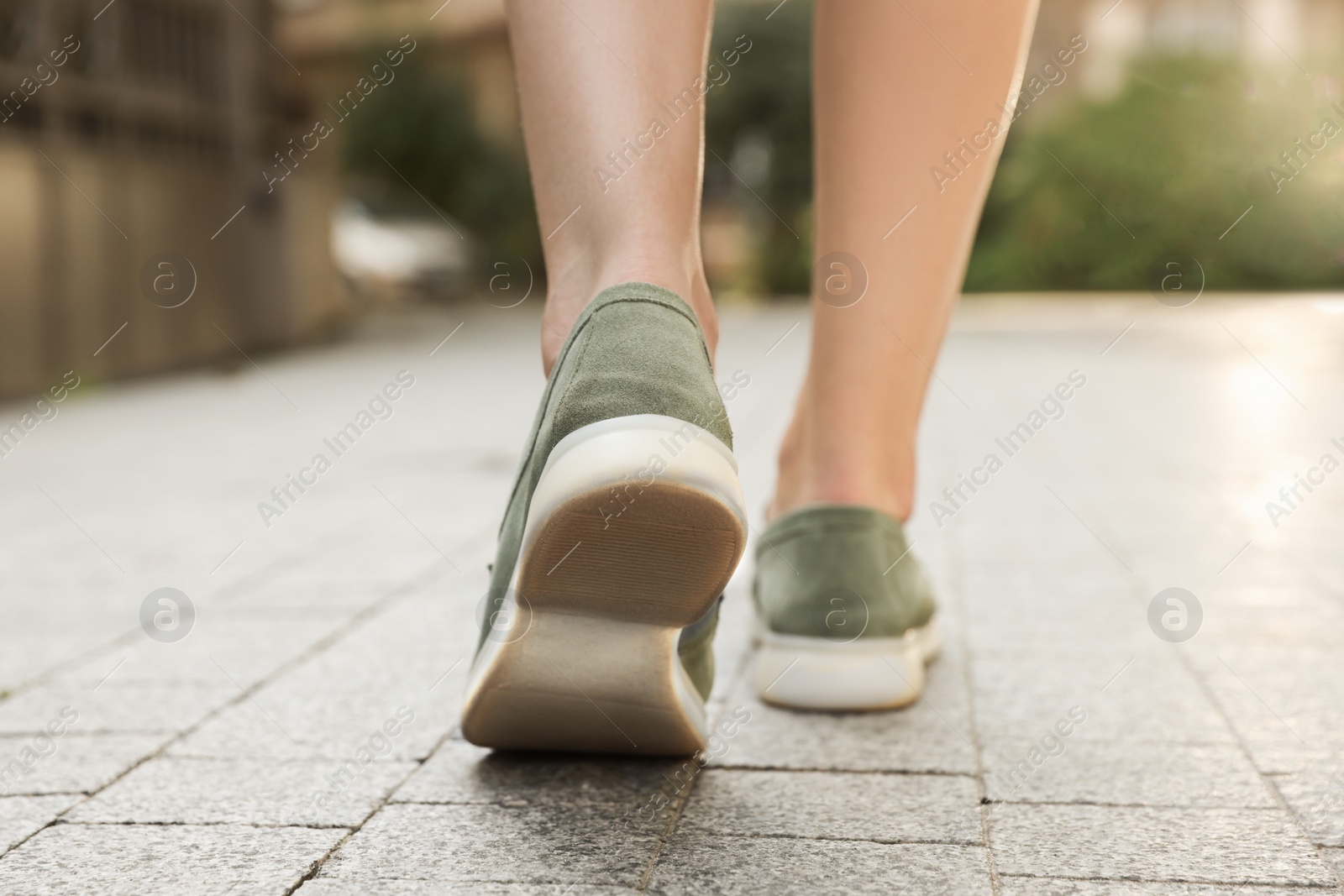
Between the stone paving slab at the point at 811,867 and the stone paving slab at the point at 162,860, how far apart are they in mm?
277

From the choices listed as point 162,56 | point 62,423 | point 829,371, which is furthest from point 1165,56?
point 829,371

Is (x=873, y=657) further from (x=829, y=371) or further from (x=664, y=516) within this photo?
(x=664, y=516)

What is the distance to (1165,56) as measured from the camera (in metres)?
19.5

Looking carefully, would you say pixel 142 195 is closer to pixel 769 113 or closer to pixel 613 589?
pixel 613 589

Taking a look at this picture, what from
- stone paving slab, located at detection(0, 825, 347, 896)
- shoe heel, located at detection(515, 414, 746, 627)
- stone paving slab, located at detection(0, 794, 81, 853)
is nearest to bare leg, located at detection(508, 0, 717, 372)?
shoe heel, located at detection(515, 414, 746, 627)

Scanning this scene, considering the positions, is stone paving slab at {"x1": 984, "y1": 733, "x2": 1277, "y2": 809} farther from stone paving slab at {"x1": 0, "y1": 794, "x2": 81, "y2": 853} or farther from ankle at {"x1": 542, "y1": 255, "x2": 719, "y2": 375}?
stone paving slab at {"x1": 0, "y1": 794, "x2": 81, "y2": 853}

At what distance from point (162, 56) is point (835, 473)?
7.65 m

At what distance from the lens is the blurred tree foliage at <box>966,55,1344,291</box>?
1423cm

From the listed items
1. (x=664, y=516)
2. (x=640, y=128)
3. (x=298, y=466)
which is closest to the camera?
(x=664, y=516)

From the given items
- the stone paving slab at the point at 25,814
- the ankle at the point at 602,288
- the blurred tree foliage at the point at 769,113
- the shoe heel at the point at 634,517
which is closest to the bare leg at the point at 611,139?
the ankle at the point at 602,288

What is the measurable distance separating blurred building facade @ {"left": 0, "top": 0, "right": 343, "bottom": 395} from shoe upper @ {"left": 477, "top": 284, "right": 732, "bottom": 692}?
577 cm

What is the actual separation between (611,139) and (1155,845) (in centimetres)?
70

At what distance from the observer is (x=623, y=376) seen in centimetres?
98

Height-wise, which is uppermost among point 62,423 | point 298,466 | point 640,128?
point 62,423
